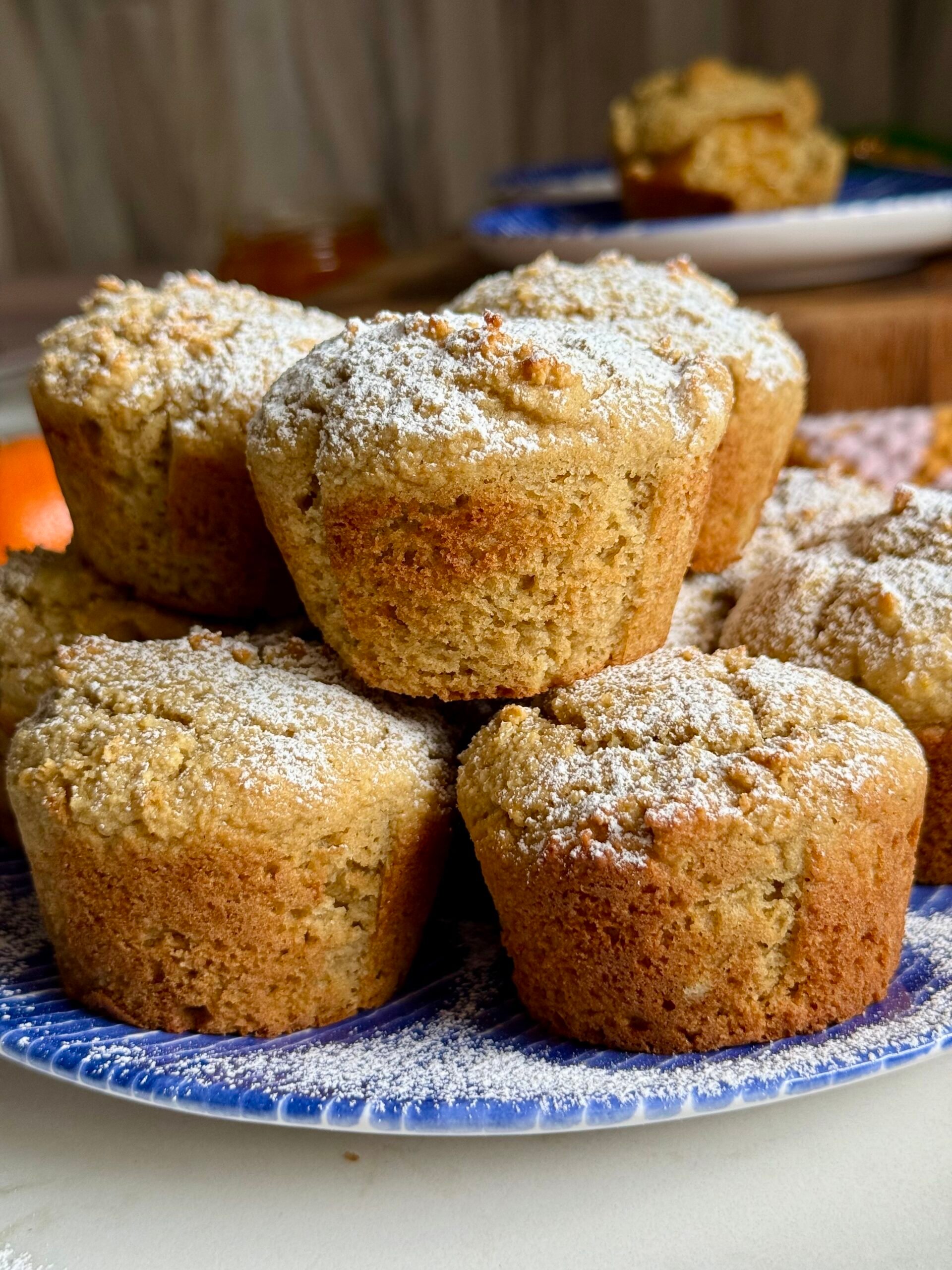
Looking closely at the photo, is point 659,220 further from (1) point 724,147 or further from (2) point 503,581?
(2) point 503,581

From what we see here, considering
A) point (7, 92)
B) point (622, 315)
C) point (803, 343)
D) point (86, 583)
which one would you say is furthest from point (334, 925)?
point (7, 92)

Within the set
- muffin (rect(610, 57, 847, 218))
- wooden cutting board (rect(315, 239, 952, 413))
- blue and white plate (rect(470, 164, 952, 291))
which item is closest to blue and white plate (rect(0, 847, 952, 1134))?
wooden cutting board (rect(315, 239, 952, 413))

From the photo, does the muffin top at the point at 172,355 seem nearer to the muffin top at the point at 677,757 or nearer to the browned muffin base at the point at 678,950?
the muffin top at the point at 677,757

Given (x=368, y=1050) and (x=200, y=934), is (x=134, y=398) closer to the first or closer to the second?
(x=200, y=934)

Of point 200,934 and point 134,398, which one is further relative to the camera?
point 134,398

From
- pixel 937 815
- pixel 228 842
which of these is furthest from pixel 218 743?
pixel 937 815

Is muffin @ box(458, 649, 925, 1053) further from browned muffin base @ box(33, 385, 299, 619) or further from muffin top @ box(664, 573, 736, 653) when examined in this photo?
browned muffin base @ box(33, 385, 299, 619)

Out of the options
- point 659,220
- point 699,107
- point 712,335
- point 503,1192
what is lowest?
point 503,1192

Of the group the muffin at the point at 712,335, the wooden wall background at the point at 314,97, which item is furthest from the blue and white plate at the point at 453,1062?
the wooden wall background at the point at 314,97
